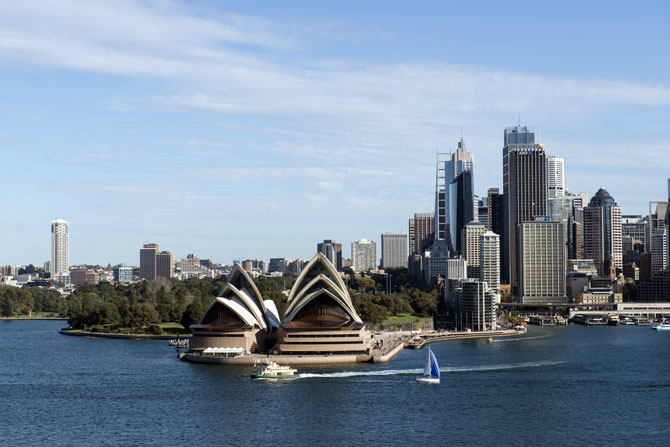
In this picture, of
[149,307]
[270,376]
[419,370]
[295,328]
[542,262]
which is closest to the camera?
[270,376]

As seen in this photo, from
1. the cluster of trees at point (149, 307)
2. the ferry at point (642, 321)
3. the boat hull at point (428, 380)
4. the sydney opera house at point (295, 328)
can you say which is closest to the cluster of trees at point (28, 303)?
the cluster of trees at point (149, 307)

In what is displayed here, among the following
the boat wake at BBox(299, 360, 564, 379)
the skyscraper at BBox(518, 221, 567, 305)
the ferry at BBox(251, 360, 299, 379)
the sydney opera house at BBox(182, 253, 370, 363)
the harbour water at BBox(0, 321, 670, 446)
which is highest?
the skyscraper at BBox(518, 221, 567, 305)

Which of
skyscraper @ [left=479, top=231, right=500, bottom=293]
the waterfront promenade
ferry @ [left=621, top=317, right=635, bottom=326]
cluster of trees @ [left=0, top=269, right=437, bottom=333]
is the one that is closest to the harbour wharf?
the waterfront promenade

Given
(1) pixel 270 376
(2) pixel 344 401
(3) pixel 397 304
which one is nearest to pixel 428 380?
(2) pixel 344 401

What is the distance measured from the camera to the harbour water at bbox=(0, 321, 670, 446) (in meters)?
46.8

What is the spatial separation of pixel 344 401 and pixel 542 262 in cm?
12803

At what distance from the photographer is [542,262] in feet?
584

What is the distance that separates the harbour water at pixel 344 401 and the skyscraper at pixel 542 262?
90.0 metres

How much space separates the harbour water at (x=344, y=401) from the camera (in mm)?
46812

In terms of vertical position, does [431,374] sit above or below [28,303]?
below

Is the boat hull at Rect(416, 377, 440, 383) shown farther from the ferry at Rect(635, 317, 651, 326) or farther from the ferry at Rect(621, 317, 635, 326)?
the ferry at Rect(635, 317, 651, 326)

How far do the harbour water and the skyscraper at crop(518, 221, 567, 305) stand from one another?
90.0 m

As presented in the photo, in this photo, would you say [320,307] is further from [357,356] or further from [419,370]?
[419,370]

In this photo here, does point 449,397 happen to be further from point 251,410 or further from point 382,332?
point 382,332
